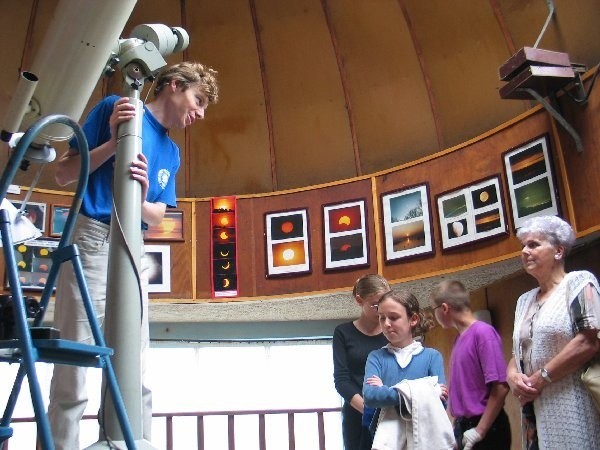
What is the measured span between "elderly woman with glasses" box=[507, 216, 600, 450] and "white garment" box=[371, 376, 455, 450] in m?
0.37

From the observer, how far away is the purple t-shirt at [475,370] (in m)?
2.57

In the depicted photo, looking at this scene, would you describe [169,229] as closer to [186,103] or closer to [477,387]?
[477,387]

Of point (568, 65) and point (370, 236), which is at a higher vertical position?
point (568, 65)

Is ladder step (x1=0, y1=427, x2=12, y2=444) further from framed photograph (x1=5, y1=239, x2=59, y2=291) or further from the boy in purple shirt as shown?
framed photograph (x1=5, y1=239, x2=59, y2=291)

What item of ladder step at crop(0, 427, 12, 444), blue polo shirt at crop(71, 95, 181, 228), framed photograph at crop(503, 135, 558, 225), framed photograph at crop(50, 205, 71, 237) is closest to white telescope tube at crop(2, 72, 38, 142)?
blue polo shirt at crop(71, 95, 181, 228)

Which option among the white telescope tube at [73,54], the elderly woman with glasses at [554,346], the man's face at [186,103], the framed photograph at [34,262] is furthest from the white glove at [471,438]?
the framed photograph at [34,262]

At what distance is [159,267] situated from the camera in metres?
5.37

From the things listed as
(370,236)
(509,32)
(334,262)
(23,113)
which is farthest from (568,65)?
(23,113)

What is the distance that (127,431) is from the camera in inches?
45.6

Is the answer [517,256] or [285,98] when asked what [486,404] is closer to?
[517,256]

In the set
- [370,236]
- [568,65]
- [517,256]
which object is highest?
[568,65]

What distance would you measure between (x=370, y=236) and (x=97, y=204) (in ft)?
11.4

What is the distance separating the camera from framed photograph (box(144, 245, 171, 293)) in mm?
5312

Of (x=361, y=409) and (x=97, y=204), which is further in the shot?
(x=361, y=409)
